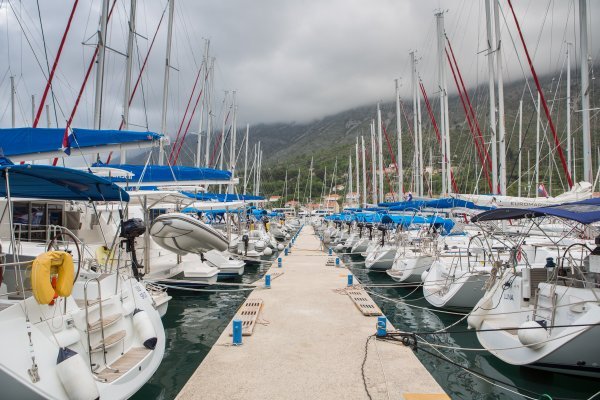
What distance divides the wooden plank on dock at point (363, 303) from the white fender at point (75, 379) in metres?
6.70

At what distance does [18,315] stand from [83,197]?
314 cm

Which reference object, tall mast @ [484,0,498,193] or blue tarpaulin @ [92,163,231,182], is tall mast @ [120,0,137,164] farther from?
tall mast @ [484,0,498,193]

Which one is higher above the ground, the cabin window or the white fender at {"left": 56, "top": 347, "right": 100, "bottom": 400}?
the cabin window

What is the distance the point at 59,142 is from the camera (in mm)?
7828

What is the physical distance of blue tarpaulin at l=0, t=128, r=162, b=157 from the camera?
24.7 ft

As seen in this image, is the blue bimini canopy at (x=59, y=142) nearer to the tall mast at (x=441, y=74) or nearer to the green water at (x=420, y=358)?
the green water at (x=420, y=358)

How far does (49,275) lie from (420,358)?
20.7 feet

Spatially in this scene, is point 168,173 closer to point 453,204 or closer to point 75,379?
point 453,204

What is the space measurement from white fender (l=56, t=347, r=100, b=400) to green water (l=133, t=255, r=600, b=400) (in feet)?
7.23

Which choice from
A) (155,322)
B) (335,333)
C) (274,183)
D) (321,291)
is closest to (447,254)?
(321,291)

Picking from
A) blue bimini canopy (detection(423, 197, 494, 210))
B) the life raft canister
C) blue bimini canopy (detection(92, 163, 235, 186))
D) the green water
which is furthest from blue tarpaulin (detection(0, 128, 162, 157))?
blue bimini canopy (detection(423, 197, 494, 210))

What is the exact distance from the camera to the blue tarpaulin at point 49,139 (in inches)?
296

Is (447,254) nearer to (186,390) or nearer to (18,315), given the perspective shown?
(186,390)

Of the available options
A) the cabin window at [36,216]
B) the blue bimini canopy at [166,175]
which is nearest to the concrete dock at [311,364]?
the blue bimini canopy at [166,175]
